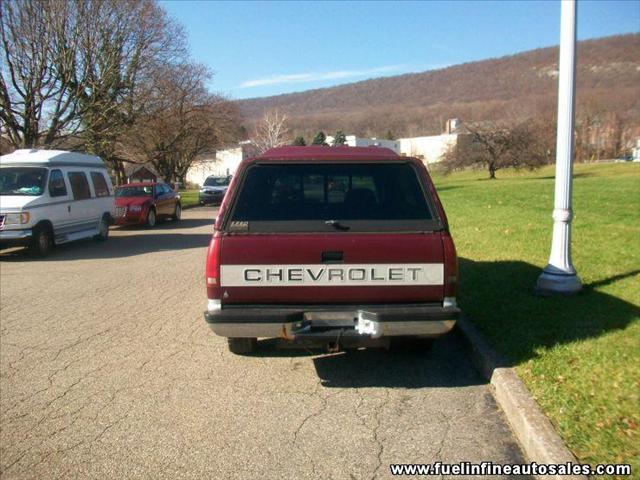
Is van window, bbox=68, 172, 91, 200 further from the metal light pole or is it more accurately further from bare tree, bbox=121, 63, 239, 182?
bare tree, bbox=121, 63, 239, 182

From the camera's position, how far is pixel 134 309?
7.39 m

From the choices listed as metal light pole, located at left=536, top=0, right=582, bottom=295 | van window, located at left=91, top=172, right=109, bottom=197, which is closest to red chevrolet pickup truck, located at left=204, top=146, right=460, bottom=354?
metal light pole, located at left=536, top=0, right=582, bottom=295

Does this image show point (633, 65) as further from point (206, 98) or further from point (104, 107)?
point (104, 107)

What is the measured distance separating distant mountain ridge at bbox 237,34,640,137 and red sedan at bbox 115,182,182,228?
2448 inches

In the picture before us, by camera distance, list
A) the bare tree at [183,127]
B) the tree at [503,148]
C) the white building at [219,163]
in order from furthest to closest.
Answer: the white building at [219,163] < the tree at [503,148] < the bare tree at [183,127]

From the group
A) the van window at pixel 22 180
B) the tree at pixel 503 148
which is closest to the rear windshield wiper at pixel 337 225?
the van window at pixel 22 180

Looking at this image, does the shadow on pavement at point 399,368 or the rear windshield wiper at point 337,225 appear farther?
the shadow on pavement at point 399,368

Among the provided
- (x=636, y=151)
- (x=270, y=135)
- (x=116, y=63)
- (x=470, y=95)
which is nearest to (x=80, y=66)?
(x=116, y=63)

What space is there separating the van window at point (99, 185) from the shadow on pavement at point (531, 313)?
34.6 feet

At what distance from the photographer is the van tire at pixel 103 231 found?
49.3ft

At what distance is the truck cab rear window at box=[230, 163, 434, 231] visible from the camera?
4351 millimetres

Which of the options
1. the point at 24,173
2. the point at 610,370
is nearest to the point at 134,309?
the point at 610,370

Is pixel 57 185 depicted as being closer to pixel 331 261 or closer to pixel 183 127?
pixel 331 261

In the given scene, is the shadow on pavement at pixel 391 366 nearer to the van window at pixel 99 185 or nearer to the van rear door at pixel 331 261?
the van rear door at pixel 331 261
